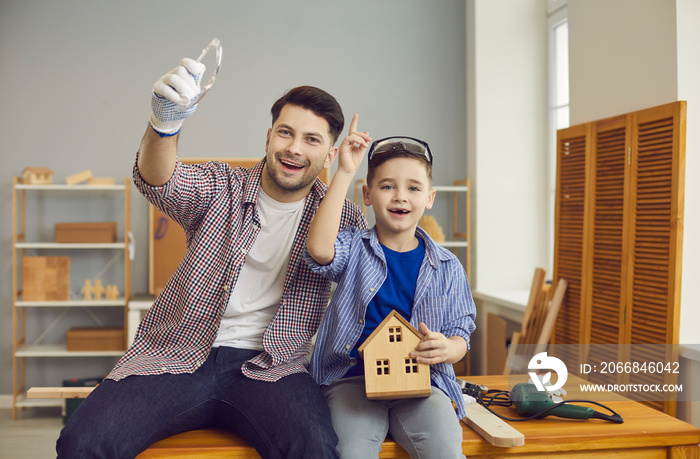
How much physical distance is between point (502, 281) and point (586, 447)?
2956mm

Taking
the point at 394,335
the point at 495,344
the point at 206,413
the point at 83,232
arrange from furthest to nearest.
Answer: the point at 495,344
the point at 83,232
the point at 206,413
the point at 394,335

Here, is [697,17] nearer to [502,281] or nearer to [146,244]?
[502,281]

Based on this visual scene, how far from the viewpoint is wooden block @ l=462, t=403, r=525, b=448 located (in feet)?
4.67

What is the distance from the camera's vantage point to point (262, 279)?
1755 mm

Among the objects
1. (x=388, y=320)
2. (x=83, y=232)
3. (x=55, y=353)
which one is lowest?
(x=55, y=353)

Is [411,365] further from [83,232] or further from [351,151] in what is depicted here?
[83,232]

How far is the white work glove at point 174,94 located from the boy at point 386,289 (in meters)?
0.39

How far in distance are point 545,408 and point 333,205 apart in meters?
0.78

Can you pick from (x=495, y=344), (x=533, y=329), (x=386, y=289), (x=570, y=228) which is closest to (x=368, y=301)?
(x=386, y=289)

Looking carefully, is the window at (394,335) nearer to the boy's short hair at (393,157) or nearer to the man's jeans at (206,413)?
the man's jeans at (206,413)

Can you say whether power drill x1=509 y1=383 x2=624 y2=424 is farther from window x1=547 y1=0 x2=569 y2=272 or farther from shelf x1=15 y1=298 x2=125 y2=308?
shelf x1=15 y1=298 x2=125 y2=308

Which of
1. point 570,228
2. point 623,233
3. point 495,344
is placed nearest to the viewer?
point 623,233

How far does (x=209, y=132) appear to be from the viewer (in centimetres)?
433

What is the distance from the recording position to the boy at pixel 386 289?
1459 millimetres
